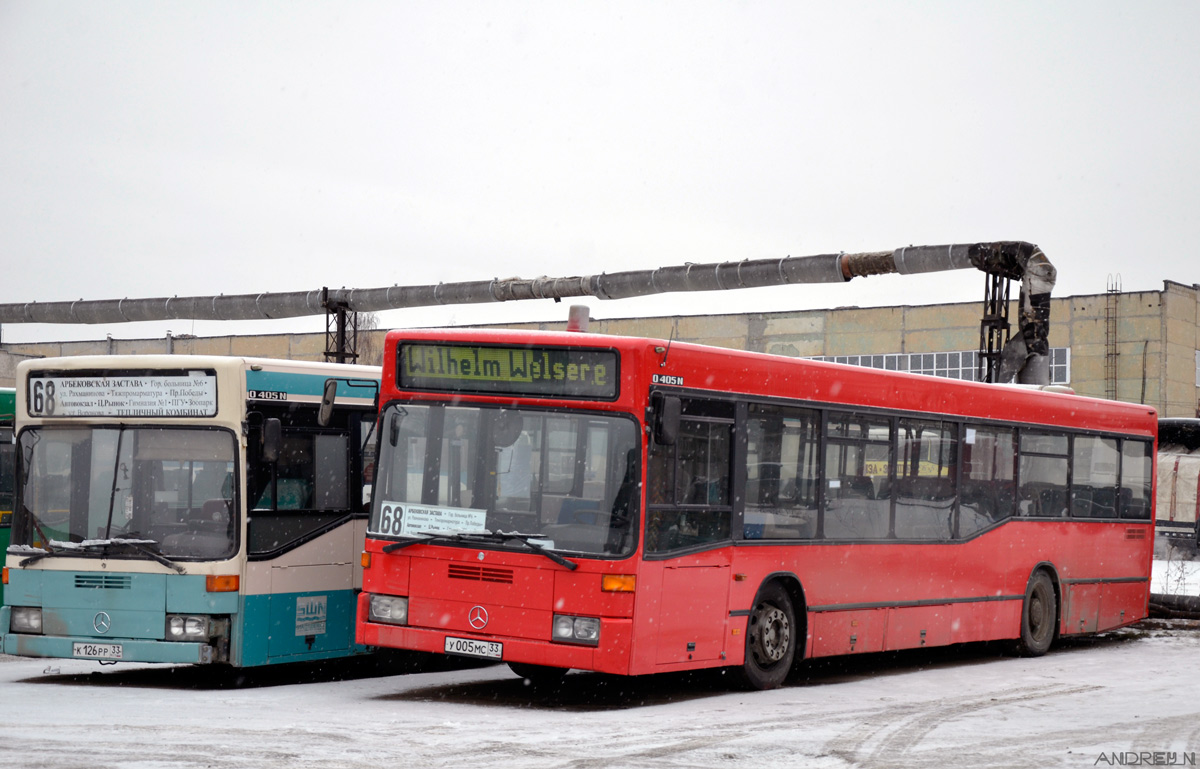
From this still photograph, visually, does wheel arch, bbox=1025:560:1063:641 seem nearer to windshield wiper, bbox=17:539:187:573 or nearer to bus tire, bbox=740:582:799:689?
bus tire, bbox=740:582:799:689

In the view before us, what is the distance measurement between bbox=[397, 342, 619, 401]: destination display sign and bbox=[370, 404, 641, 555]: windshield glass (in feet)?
0.61

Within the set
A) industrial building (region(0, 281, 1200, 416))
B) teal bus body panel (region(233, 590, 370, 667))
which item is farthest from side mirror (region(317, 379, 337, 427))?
industrial building (region(0, 281, 1200, 416))

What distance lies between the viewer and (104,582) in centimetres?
1213

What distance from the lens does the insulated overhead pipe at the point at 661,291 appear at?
24.0 metres

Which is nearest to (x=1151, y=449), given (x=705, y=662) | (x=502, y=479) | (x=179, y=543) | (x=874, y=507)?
(x=874, y=507)

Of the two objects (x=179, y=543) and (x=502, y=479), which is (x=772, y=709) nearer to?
(x=502, y=479)

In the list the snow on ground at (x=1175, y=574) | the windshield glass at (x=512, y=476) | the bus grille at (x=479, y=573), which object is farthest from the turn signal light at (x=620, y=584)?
the snow on ground at (x=1175, y=574)

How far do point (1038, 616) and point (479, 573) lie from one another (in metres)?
8.19

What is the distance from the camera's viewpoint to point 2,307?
43469mm

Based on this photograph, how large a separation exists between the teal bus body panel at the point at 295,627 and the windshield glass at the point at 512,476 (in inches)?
51.8

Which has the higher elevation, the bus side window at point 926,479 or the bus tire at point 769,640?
the bus side window at point 926,479

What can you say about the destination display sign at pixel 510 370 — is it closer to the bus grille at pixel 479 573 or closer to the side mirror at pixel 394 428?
the side mirror at pixel 394 428

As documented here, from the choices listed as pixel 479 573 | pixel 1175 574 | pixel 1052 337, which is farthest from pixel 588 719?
pixel 1052 337

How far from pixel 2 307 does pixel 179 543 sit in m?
34.5
